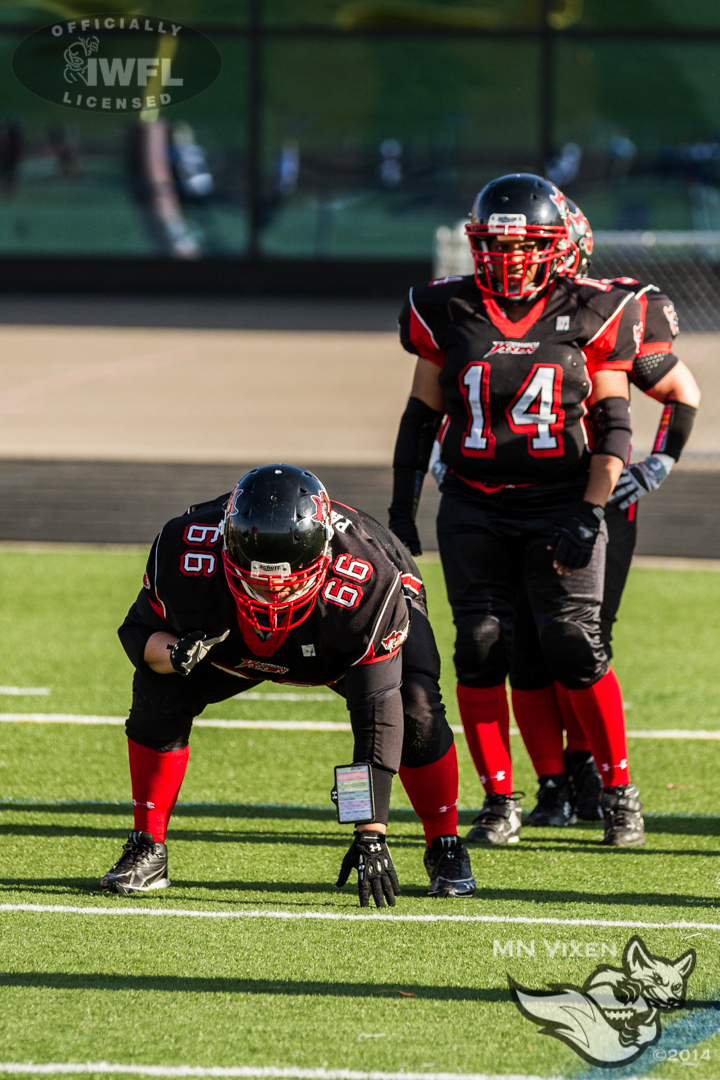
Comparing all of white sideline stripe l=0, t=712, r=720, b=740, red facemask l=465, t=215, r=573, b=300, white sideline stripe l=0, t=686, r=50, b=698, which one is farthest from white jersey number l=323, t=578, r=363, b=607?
white sideline stripe l=0, t=686, r=50, b=698

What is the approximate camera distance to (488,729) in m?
4.74

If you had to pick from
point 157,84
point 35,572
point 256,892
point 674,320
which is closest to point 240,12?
point 157,84

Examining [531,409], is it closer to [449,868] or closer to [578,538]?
[578,538]

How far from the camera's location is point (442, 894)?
413cm

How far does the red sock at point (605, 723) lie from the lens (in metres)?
4.63

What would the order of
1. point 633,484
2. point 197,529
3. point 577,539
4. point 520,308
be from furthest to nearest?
point 633,484, point 520,308, point 577,539, point 197,529

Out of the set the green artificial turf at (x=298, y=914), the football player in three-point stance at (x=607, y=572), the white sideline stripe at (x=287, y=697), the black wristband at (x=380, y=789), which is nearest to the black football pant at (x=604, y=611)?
the football player in three-point stance at (x=607, y=572)

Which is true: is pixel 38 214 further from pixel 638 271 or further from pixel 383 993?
pixel 383 993

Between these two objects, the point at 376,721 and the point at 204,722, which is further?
the point at 204,722

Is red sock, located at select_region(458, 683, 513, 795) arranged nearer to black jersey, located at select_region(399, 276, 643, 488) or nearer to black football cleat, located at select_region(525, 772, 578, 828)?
black football cleat, located at select_region(525, 772, 578, 828)

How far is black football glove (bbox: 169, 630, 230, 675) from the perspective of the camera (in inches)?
148

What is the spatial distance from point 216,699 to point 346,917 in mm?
739

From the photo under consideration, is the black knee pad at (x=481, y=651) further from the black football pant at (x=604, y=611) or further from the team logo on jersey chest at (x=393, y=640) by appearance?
the team logo on jersey chest at (x=393, y=640)

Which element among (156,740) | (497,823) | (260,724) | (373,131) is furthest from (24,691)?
(373,131)
